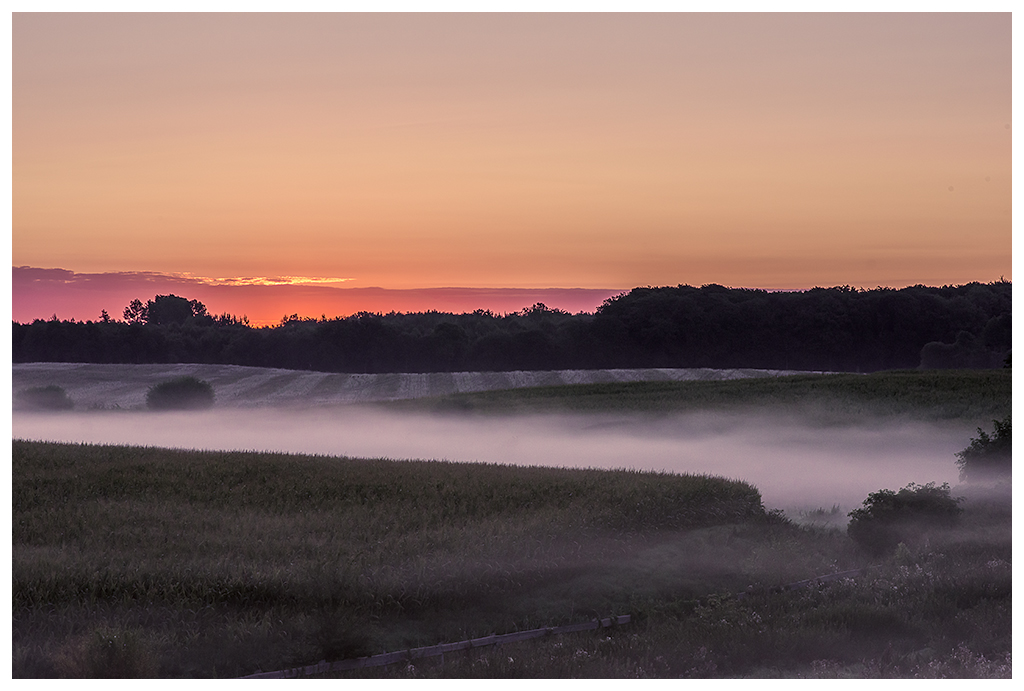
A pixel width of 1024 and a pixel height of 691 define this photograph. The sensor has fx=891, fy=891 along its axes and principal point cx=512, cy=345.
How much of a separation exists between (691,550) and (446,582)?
554cm

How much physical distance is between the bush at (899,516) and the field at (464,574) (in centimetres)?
33

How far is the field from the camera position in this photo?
1196 cm

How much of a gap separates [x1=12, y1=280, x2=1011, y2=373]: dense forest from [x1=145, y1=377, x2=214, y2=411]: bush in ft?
51.5

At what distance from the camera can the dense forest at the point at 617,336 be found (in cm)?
7188

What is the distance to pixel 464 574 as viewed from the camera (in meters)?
14.9

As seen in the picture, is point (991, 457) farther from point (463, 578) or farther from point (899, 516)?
point (463, 578)

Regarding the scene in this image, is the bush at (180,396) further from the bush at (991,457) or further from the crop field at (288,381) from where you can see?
the bush at (991,457)

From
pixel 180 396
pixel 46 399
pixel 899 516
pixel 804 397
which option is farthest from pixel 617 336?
pixel 899 516

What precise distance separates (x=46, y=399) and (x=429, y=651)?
67664mm

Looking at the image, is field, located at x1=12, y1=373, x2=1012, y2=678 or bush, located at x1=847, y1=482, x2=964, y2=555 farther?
bush, located at x1=847, y1=482, x2=964, y2=555

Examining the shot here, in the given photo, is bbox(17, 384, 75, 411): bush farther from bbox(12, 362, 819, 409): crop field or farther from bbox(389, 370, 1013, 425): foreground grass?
bbox(389, 370, 1013, 425): foreground grass

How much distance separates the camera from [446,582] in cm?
1459

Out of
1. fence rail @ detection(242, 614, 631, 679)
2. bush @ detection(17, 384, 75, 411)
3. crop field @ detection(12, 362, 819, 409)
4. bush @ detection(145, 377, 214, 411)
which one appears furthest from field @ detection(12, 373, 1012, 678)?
bush @ detection(17, 384, 75, 411)

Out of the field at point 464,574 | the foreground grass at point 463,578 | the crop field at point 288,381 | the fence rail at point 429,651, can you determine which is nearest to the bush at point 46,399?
the crop field at point 288,381
